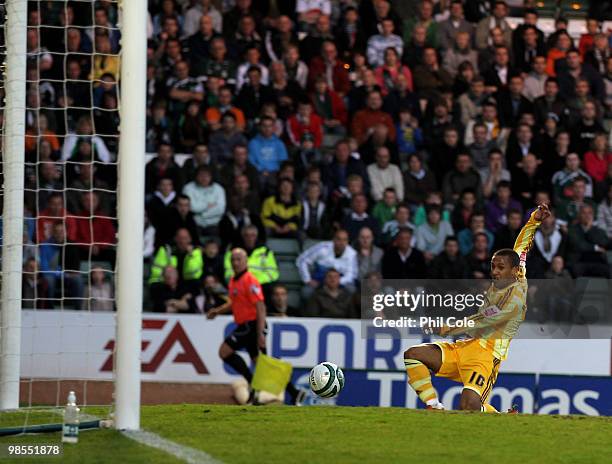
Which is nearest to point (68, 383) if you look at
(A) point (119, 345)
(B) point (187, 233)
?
(B) point (187, 233)

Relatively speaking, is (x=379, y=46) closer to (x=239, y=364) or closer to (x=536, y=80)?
(x=536, y=80)

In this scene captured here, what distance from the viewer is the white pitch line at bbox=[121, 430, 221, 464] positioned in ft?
22.9

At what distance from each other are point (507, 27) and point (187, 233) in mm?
6365

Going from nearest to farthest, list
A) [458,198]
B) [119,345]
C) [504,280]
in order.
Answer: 1. [119,345]
2. [504,280]
3. [458,198]

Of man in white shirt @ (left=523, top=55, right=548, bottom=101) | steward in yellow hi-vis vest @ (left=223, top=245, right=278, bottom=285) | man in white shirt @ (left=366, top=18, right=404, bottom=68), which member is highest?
man in white shirt @ (left=366, top=18, right=404, bottom=68)

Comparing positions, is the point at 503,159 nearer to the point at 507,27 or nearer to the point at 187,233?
the point at 507,27

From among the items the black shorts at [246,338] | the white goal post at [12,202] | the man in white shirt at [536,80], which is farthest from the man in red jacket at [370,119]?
the white goal post at [12,202]

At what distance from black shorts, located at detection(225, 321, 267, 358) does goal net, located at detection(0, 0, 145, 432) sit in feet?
4.65

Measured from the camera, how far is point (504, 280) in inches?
406

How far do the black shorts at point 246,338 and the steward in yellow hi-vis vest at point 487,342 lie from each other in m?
4.56

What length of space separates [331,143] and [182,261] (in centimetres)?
340

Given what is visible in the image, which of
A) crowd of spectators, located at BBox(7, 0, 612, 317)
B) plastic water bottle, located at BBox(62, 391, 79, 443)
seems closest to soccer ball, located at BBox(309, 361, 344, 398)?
plastic water bottle, located at BBox(62, 391, 79, 443)

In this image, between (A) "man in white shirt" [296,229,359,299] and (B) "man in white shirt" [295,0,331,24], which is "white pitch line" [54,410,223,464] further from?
(B) "man in white shirt" [295,0,331,24]

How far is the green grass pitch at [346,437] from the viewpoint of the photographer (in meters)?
7.18
